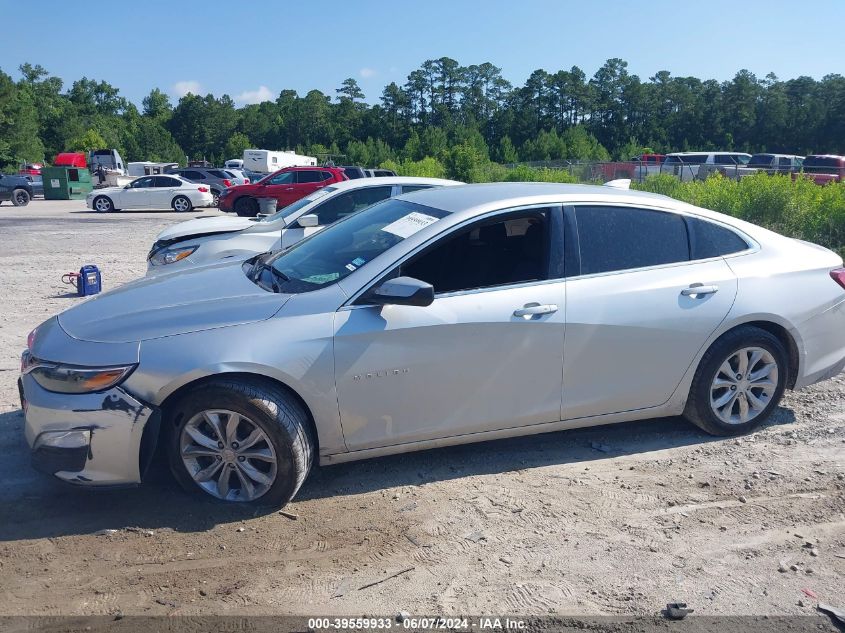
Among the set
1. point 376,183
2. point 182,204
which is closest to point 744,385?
point 376,183

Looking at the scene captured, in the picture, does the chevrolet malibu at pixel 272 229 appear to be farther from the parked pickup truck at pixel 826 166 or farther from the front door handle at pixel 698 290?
the parked pickup truck at pixel 826 166

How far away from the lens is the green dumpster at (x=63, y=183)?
1485 inches

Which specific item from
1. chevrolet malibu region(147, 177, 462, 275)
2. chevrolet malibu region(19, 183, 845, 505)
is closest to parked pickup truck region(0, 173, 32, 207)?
chevrolet malibu region(147, 177, 462, 275)

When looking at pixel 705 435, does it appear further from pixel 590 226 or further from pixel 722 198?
pixel 722 198

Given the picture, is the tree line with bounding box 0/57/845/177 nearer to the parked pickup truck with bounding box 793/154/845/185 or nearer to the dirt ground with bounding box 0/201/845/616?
the parked pickup truck with bounding box 793/154/845/185

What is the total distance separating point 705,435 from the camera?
16.6ft

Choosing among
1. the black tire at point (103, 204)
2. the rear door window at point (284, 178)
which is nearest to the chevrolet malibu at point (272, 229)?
the rear door window at point (284, 178)

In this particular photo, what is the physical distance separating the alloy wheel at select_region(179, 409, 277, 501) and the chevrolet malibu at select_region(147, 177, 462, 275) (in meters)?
4.36

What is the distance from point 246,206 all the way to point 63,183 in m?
17.1

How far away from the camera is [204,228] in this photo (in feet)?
31.5

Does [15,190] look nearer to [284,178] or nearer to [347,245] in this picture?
[284,178]

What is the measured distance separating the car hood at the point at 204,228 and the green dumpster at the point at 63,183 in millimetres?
31621

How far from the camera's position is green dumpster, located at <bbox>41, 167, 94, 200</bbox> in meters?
37.7

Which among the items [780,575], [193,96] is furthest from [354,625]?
[193,96]
